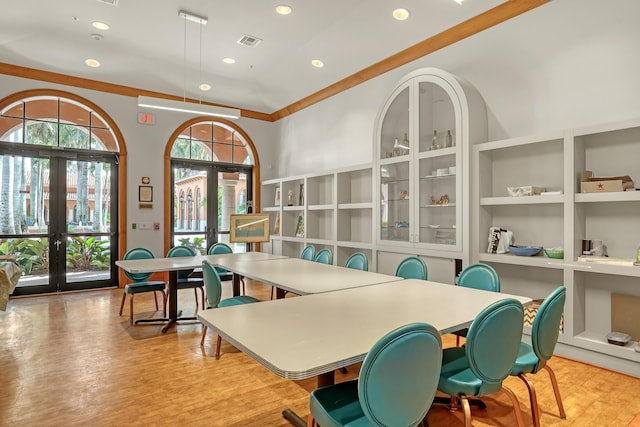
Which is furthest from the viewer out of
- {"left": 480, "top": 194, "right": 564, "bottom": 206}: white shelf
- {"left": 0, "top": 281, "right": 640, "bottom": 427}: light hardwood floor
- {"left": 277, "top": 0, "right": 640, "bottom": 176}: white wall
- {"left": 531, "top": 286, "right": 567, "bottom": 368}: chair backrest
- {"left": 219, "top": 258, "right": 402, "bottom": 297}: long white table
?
{"left": 480, "top": 194, "right": 564, "bottom": 206}: white shelf

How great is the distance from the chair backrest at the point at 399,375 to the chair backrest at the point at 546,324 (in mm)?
913

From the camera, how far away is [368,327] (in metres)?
1.83

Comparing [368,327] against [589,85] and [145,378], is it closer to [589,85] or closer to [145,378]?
[145,378]

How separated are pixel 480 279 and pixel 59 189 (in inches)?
256

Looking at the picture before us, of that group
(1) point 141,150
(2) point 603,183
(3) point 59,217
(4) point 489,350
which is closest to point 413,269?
(2) point 603,183

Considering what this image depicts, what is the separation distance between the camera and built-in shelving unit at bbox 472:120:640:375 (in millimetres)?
3168

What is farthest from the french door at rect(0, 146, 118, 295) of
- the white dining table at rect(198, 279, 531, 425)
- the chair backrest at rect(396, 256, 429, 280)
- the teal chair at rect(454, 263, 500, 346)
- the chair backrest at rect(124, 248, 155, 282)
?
the teal chair at rect(454, 263, 500, 346)

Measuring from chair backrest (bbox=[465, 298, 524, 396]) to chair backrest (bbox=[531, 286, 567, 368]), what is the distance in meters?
0.24

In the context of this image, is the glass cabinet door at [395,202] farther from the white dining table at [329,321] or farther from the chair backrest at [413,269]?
the white dining table at [329,321]

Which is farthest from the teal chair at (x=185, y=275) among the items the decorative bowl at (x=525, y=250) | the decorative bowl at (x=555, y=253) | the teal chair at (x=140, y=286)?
the decorative bowl at (x=555, y=253)

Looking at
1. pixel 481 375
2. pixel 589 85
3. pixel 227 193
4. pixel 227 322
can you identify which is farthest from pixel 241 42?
pixel 481 375

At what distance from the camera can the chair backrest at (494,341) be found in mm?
1697

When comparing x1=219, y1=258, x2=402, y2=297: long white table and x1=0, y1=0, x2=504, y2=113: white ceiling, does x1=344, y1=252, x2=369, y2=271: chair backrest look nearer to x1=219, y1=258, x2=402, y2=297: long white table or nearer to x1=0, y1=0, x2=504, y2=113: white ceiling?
x1=219, y1=258, x2=402, y2=297: long white table

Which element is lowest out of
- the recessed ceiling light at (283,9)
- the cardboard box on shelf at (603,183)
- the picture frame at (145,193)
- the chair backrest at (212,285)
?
the chair backrest at (212,285)
